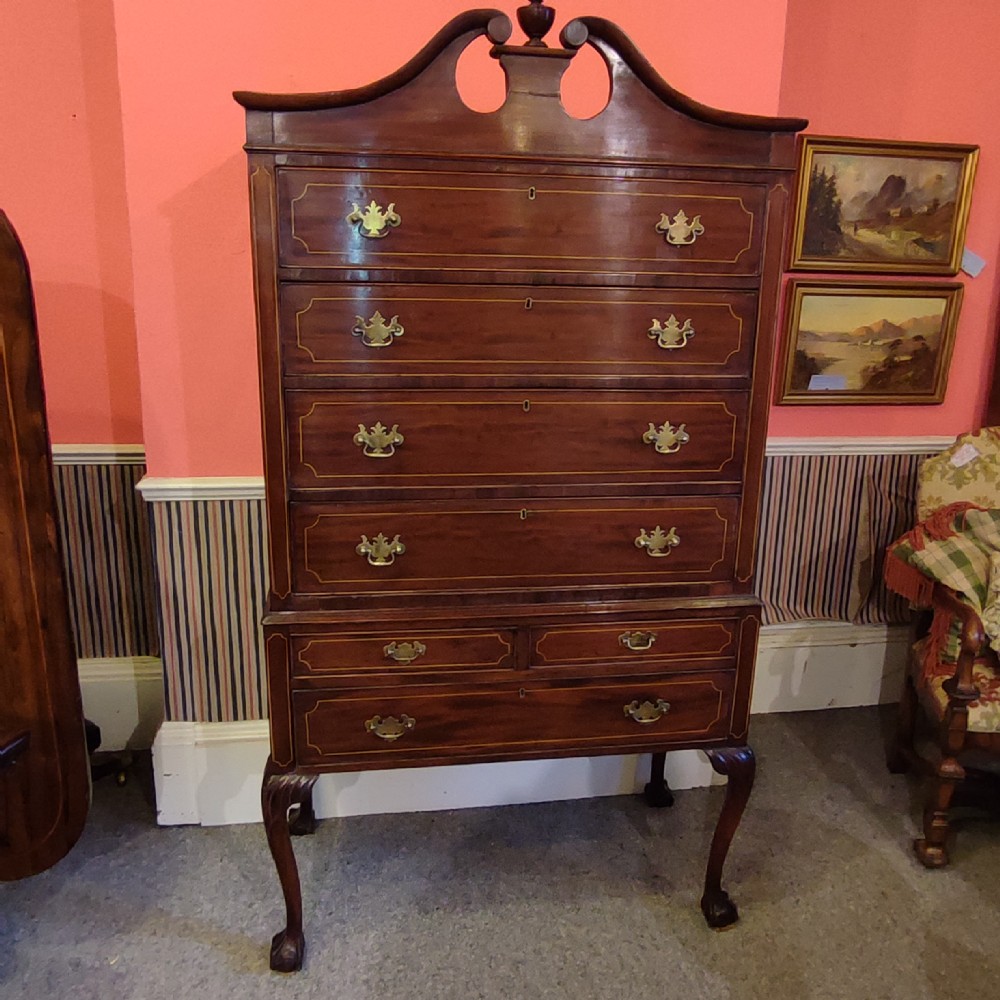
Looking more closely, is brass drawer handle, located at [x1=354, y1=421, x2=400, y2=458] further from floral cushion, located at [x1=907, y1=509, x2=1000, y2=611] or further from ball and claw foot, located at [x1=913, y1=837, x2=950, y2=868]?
ball and claw foot, located at [x1=913, y1=837, x2=950, y2=868]

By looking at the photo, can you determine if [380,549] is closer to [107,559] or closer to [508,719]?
[508,719]

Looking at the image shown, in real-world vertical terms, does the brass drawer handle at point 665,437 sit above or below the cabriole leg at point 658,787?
above

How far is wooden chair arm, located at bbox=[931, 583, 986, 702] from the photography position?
2070 mm

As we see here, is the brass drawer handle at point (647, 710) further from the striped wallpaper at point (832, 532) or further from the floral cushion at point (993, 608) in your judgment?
the striped wallpaper at point (832, 532)

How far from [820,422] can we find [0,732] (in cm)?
252

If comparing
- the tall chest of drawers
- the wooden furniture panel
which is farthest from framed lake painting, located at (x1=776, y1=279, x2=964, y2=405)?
the wooden furniture panel

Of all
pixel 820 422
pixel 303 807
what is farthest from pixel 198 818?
pixel 820 422

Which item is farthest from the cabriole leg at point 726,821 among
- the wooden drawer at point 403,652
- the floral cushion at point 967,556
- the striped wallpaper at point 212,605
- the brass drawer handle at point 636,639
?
the striped wallpaper at point 212,605

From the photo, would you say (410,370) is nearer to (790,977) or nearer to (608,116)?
(608,116)

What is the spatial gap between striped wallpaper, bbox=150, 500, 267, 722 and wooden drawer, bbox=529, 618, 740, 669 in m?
0.91

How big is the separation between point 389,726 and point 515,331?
848 millimetres

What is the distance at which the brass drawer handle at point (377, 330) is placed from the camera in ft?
5.04

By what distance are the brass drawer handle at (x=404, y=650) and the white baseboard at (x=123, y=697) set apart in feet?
3.89

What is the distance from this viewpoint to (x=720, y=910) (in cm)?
197
